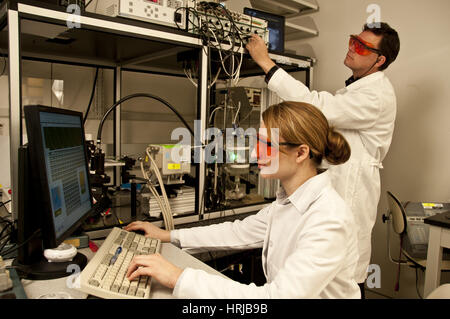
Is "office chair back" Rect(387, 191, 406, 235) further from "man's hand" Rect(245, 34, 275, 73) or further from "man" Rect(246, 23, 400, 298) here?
"man's hand" Rect(245, 34, 275, 73)

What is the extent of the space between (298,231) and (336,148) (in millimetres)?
272

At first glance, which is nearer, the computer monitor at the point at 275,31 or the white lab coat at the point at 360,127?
the white lab coat at the point at 360,127

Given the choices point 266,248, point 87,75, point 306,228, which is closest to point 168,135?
point 87,75

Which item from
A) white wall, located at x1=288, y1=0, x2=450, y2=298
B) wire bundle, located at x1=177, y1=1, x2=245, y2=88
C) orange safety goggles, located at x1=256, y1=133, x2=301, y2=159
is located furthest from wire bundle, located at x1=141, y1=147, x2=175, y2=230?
white wall, located at x1=288, y1=0, x2=450, y2=298

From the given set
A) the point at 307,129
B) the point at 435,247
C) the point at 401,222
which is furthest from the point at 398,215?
the point at 307,129

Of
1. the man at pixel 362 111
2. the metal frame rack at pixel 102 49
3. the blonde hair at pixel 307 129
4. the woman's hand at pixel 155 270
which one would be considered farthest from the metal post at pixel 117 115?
the blonde hair at pixel 307 129

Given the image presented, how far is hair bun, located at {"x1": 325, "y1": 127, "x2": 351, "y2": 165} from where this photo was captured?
39.8 inches

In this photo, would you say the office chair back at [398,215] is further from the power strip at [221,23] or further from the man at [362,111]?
the power strip at [221,23]

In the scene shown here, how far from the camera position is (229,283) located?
0.87m

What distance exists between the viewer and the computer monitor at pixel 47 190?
2.83ft

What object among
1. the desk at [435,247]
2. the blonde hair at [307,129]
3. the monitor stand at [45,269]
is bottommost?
the desk at [435,247]

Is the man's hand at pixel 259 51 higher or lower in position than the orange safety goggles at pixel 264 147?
higher

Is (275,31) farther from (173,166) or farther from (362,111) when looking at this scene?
(173,166)
